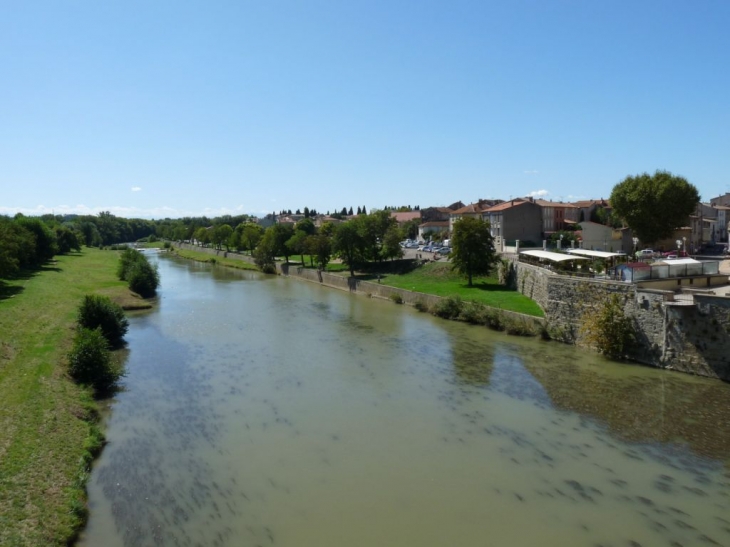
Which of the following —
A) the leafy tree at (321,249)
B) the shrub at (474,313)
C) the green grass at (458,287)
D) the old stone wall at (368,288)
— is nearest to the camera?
the old stone wall at (368,288)

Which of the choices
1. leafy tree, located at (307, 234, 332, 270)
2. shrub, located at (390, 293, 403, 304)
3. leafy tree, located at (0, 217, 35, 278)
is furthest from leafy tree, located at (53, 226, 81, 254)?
shrub, located at (390, 293, 403, 304)

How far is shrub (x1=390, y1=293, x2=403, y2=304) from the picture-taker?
39.3 meters

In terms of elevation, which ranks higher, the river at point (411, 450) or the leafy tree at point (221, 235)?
the leafy tree at point (221, 235)

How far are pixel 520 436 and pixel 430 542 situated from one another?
5814 mm

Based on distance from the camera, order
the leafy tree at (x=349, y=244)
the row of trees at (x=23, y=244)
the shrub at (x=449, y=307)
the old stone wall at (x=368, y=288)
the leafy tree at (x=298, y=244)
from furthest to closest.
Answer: the leafy tree at (x=298, y=244) → the leafy tree at (x=349, y=244) → the row of trees at (x=23, y=244) → the shrub at (x=449, y=307) → the old stone wall at (x=368, y=288)

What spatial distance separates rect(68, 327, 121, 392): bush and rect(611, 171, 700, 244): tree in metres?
38.1

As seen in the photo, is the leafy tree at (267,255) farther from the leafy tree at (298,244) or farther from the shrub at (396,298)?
the shrub at (396,298)

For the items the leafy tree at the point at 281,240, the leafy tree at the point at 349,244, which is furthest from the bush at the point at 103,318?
the leafy tree at the point at 281,240

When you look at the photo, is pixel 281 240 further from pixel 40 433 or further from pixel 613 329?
pixel 40 433

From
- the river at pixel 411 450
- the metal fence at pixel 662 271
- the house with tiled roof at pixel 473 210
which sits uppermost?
the house with tiled roof at pixel 473 210

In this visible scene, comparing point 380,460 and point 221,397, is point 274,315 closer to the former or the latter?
point 221,397

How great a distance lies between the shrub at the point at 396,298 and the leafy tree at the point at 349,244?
11.1 meters

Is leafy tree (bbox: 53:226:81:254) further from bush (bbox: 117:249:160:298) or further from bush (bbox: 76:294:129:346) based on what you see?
bush (bbox: 76:294:129:346)

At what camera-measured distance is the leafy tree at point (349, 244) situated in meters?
51.7
